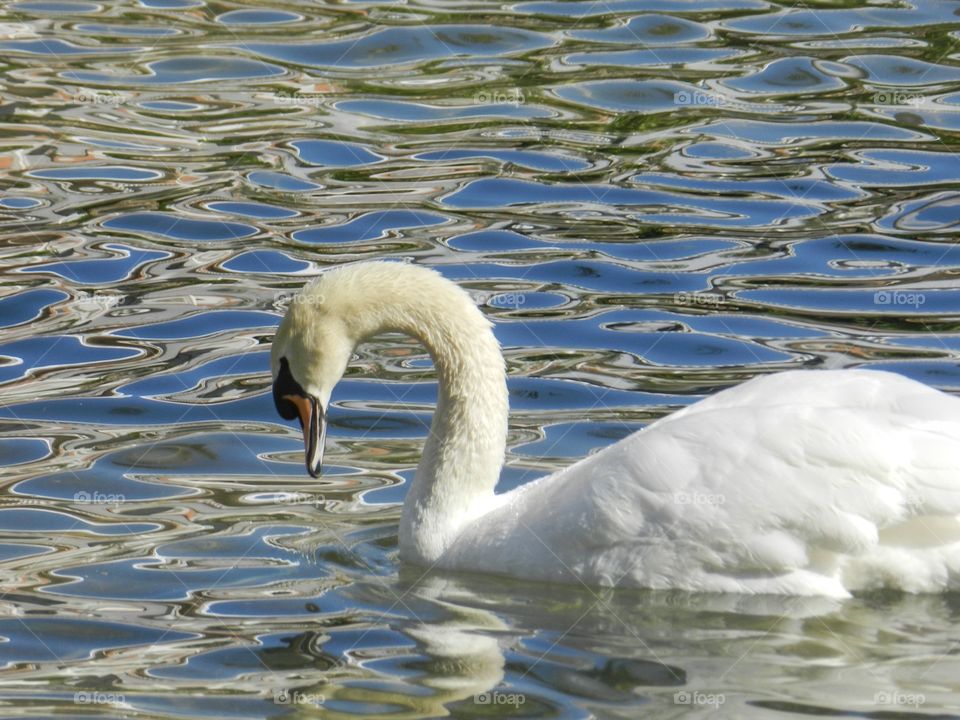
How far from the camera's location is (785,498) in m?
6.43

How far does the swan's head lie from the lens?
7.17 meters

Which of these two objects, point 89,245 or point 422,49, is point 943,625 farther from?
point 422,49

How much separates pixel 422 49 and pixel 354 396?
7.11 metres

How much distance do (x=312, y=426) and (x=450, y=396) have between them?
1.78 feet
